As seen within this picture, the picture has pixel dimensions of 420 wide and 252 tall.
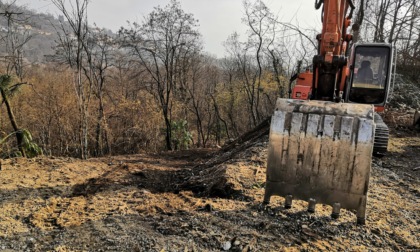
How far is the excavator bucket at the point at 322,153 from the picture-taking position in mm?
4012

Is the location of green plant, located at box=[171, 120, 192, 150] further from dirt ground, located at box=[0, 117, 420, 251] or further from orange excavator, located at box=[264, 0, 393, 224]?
orange excavator, located at box=[264, 0, 393, 224]

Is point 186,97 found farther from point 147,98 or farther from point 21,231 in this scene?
point 21,231

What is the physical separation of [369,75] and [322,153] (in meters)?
4.72

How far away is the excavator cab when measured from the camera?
782cm

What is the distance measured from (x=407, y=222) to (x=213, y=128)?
25.6 m

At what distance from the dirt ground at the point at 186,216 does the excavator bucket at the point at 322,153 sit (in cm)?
34

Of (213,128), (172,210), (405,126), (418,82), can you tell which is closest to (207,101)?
(213,128)

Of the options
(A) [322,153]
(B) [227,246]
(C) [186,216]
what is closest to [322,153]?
(A) [322,153]

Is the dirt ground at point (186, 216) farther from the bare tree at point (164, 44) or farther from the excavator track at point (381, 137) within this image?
the bare tree at point (164, 44)

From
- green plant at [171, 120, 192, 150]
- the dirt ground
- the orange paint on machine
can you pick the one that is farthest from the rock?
green plant at [171, 120, 192, 150]

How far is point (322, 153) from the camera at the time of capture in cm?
418

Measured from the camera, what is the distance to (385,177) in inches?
255

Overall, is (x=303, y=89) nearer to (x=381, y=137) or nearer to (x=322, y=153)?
Answer: (x=381, y=137)

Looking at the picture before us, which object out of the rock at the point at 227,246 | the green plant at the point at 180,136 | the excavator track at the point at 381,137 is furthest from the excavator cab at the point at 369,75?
the green plant at the point at 180,136
